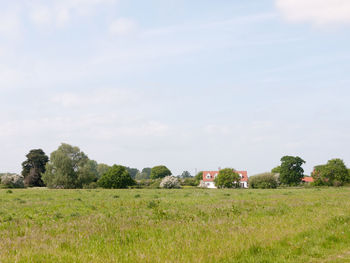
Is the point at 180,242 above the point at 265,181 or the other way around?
the other way around

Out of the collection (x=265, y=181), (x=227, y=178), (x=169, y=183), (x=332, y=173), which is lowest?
(x=169, y=183)

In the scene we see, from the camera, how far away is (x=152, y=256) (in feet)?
25.5

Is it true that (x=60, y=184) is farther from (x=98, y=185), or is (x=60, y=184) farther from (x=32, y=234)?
(x=32, y=234)

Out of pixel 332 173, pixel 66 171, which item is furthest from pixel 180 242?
pixel 332 173

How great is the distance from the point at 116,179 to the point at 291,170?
5701 cm

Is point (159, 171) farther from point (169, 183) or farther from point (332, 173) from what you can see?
point (332, 173)

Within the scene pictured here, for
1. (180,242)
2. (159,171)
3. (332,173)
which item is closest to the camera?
(180,242)

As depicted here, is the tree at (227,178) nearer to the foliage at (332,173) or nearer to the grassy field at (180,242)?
the foliage at (332,173)

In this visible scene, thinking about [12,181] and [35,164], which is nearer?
[12,181]

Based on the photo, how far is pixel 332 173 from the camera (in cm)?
8900

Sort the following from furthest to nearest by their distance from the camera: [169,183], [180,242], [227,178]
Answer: [227,178], [169,183], [180,242]

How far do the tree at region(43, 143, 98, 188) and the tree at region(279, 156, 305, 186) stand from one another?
195 feet

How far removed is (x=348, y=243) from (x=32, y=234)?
1015cm

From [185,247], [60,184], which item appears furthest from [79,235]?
[60,184]
